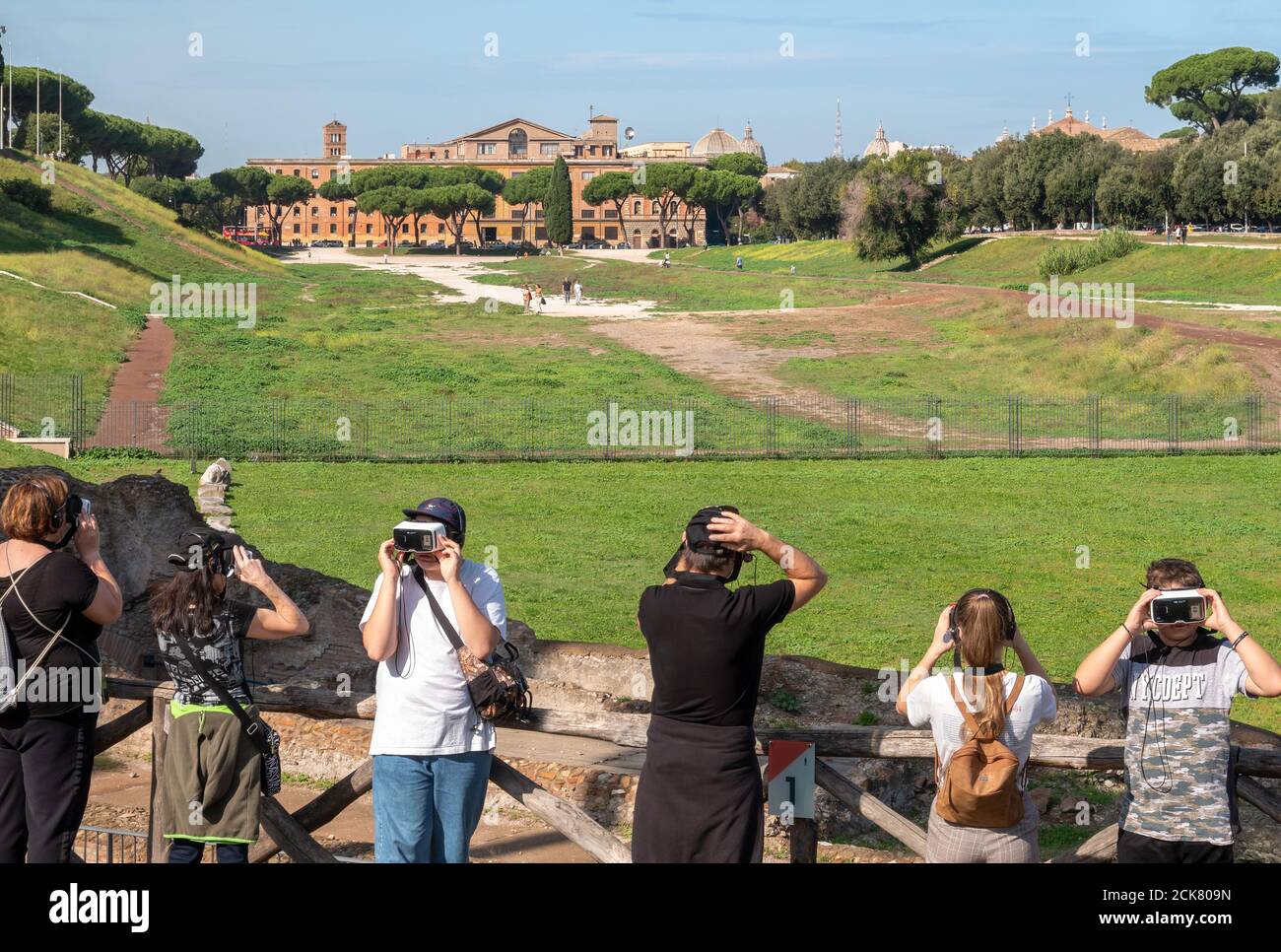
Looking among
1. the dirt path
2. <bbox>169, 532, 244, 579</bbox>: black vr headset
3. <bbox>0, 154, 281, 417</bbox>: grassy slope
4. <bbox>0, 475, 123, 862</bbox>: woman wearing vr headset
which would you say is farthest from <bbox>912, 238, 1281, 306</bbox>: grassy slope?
<bbox>0, 475, 123, 862</bbox>: woman wearing vr headset

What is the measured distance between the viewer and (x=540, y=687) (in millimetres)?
9055

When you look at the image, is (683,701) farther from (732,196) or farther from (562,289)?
(732,196)

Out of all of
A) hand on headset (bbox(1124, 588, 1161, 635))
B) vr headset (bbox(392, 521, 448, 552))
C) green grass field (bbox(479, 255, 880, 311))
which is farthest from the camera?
green grass field (bbox(479, 255, 880, 311))

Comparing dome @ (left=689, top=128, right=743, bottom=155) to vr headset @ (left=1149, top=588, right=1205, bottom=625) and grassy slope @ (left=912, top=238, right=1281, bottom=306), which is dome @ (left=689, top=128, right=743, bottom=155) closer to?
grassy slope @ (left=912, top=238, right=1281, bottom=306)

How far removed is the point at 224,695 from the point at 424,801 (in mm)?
810

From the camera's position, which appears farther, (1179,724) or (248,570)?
(248,570)

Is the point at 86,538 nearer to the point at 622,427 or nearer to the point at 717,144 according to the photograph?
the point at 622,427

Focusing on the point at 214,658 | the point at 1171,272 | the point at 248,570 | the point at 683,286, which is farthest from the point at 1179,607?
the point at 683,286

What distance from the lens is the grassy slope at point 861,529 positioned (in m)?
16.3

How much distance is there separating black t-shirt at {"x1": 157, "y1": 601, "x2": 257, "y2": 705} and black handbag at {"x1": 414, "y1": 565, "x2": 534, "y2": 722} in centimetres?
71

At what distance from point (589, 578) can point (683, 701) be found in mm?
13683

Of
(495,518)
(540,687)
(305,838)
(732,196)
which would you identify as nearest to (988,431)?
(495,518)

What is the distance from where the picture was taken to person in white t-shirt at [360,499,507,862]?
16.9ft

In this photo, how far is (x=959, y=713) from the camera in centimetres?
482
